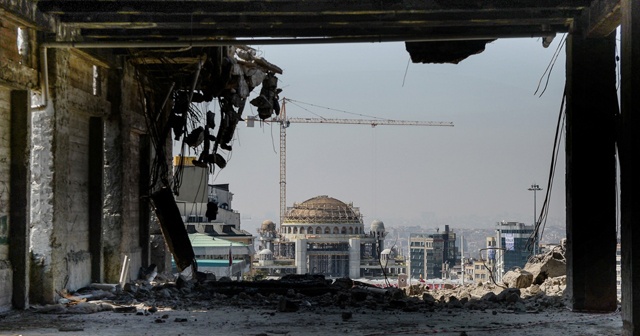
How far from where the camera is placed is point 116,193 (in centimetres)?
1638

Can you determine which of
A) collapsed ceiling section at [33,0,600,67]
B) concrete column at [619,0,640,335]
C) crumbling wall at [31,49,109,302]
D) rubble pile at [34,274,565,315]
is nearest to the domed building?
rubble pile at [34,274,565,315]

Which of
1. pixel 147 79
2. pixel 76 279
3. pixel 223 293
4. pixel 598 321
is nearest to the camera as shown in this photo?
pixel 598 321

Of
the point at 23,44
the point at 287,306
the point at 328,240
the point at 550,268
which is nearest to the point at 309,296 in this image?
the point at 287,306

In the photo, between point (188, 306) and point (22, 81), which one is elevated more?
point (22, 81)

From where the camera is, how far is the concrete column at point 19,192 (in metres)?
12.0

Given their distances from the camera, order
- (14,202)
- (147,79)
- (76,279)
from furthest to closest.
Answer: (147,79) < (76,279) < (14,202)

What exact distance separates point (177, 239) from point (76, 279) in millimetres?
4132

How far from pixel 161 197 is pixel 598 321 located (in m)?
9.79

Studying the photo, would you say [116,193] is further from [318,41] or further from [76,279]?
[318,41]

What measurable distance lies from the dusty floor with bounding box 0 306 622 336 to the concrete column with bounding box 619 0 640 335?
971mm

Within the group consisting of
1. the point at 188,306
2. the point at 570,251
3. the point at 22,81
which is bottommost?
the point at 188,306

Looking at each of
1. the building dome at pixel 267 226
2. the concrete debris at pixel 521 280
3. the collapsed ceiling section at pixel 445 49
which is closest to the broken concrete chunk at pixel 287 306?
the collapsed ceiling section at pixel 445 49

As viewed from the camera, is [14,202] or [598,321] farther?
[14,202]

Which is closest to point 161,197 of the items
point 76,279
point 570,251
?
point 76,279
